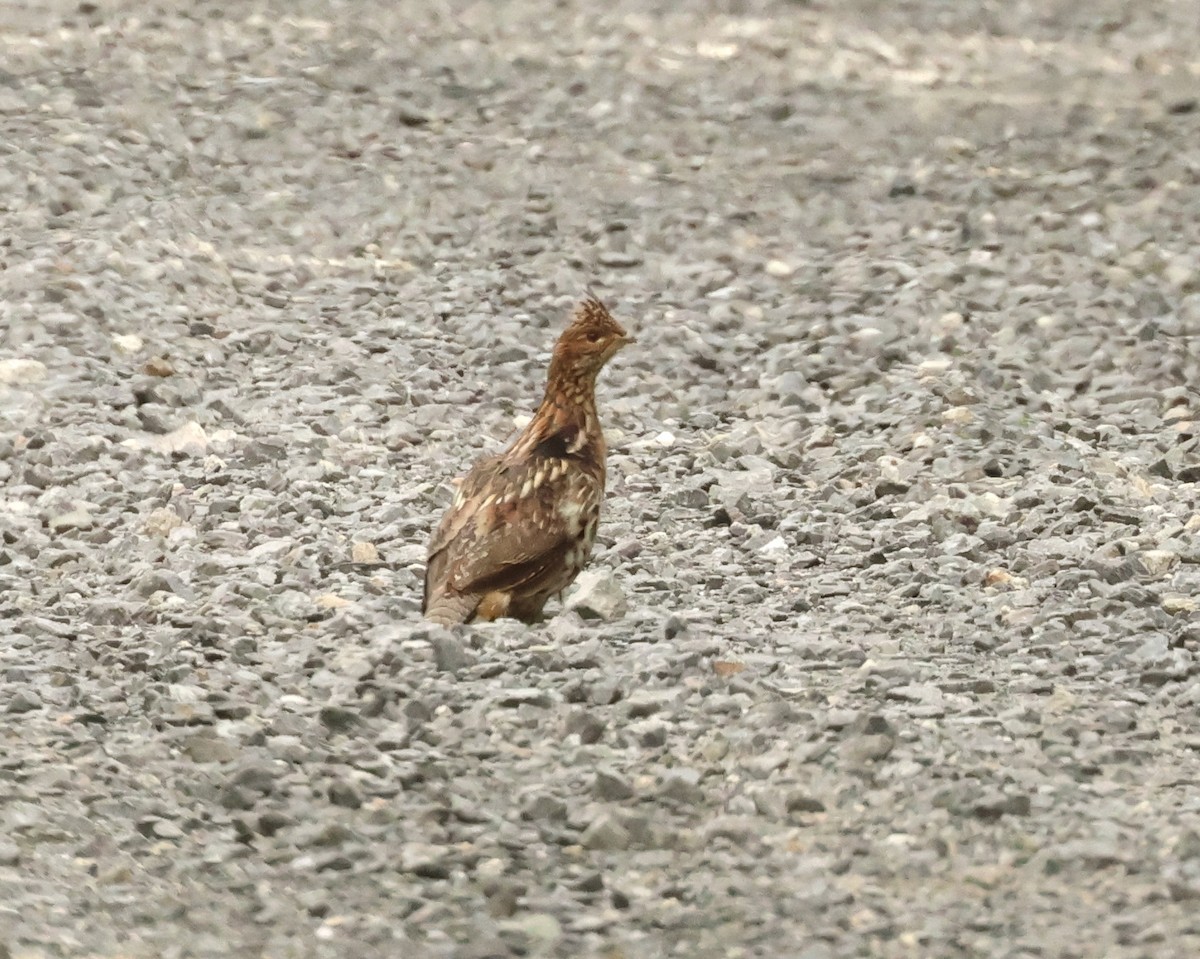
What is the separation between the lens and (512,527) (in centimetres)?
693

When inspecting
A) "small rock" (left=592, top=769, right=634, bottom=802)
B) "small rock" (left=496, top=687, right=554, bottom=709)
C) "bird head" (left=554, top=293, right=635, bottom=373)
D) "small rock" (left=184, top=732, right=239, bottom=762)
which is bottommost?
"small rock" (left=184, top=732, right=239, bottom=762)

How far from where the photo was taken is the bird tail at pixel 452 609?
6.91m

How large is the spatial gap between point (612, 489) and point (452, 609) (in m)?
2.11

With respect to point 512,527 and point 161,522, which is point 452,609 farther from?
point 161,522

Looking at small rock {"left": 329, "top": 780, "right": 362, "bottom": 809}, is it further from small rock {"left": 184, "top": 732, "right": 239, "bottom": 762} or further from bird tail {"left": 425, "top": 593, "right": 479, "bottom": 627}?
bird tail {"left": 425, "top": 593, "right": 479, "bottom": 627}

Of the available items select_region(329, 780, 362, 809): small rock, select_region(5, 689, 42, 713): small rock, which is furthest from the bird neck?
select_region(5, 689, 42, 713): small rock

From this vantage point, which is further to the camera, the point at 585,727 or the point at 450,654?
the point at 450,654

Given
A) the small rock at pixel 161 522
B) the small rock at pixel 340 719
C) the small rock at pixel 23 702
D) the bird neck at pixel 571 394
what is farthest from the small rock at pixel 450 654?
the small rock at pixel 161 522

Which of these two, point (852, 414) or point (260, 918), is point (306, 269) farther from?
point (260, 918)

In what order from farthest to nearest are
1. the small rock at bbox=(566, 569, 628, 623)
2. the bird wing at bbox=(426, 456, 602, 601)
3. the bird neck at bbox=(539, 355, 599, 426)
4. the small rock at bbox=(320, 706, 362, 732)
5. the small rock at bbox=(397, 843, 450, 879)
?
the bird neck at bbox=(539, 355, 599, 426) → the small rock at bbox=(566, 569, 628, 623) → the bird wing at bbox=(426, 456, 602, 601) → the small rock at bbox=(320, 706, 362, 732) → the small rock at bbox=(397, 843, 450, 879)

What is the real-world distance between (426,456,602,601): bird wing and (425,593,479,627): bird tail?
0.03 metres

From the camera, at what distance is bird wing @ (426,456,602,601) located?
6.88 m

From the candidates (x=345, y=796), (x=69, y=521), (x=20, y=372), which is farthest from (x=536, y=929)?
(x=20, y=372)

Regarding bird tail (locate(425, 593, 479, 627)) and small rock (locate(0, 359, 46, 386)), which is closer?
bird tail (locate(425, 593, 479, 627))
